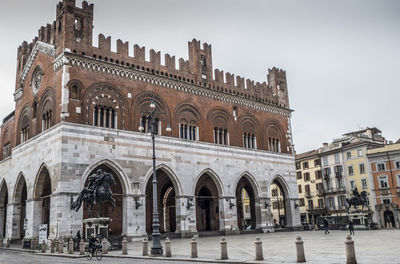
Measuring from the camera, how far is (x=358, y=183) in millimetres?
49250

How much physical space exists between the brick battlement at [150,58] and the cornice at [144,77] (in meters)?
0.40

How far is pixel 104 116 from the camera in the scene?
2661 cm

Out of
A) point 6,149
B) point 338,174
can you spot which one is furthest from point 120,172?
point 338,174

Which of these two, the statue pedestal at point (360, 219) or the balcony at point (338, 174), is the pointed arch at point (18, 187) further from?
the balcony at point (338, 174)

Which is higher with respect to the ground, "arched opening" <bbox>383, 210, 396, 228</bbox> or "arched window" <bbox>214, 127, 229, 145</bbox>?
"arched window" <bbox>214, 127, 229, 145</bbox>

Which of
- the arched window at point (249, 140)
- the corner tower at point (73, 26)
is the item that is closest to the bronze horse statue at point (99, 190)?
the corner tower at point (73, 26)

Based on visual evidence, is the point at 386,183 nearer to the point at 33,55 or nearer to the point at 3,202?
the point at 33,55

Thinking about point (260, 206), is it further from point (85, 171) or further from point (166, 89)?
point (85, 171)

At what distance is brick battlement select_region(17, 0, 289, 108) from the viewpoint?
26750 mm

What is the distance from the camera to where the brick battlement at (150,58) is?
1053 inches

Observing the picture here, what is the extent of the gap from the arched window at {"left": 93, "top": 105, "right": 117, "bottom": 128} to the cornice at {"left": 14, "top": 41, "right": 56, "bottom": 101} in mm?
5187

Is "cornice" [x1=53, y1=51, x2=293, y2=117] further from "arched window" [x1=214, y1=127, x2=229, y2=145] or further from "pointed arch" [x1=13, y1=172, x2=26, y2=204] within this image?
"pointed arch" [x1=13, y1=172, x2=26, y2=204]

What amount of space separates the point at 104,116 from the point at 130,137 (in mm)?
2258

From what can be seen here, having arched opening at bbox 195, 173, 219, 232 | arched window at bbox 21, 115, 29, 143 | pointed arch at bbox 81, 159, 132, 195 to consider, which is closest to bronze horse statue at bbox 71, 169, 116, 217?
pointed arch at bbox 81, 159, 132, 195
